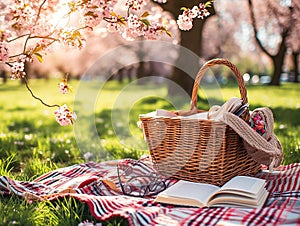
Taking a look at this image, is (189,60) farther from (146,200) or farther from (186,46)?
(146,200)

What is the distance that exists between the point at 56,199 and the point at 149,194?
0.58m

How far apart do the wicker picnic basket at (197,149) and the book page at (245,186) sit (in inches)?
9.3

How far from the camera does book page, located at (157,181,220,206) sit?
250cm

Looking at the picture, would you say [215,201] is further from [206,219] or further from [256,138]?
[256,138]

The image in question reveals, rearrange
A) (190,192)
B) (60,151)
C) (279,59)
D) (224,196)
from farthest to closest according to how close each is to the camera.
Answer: (279,59)
(60,151)
(190,192)
(224,196)

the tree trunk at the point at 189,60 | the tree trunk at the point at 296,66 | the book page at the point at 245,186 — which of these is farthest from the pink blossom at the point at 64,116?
the tree trunk at the point at 296,66

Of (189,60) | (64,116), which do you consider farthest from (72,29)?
(189,60)

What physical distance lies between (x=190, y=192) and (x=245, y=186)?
1.01 ft

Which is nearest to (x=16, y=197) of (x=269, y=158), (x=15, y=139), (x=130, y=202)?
(x=130, y=202)

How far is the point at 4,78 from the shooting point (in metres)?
27.2

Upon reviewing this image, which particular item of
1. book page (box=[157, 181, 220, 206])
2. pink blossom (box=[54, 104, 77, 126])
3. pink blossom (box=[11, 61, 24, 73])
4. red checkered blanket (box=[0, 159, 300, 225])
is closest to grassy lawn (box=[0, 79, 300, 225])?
red checkered blanket (box=[0, 159, 300, 225])

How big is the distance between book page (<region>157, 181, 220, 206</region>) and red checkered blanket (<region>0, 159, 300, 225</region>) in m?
0.07

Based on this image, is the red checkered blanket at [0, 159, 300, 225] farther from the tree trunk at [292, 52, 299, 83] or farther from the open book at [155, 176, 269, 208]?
the tree trunk at [292, 52, 299, 83]

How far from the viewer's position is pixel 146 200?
254 centimetres
